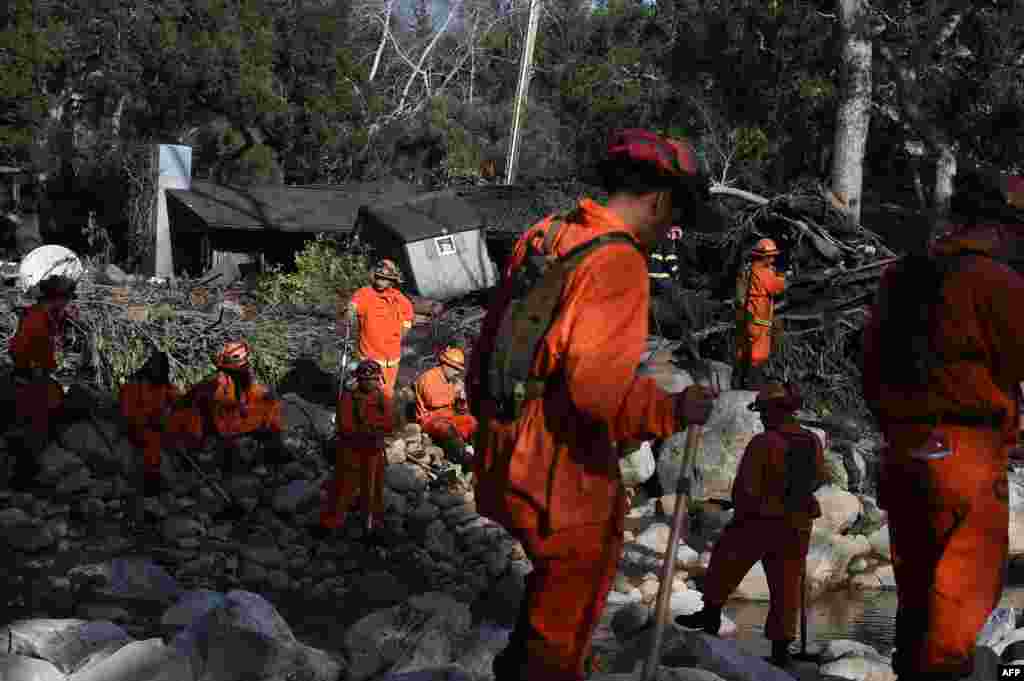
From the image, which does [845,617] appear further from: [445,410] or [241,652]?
[241,652]

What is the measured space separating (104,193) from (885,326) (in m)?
27.8

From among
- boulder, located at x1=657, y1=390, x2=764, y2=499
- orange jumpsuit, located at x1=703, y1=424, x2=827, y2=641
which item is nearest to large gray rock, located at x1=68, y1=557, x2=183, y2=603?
orange jumpsuit, located at x1=703, y1=424, x2=827, y2=641

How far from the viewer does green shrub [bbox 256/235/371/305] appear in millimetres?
16078

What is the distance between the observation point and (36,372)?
30.5 feet

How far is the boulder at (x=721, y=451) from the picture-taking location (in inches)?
451

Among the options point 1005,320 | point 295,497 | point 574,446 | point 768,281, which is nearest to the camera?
point 574,446

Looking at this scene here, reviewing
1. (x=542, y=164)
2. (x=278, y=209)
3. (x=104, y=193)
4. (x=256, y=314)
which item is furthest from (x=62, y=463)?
(x=542, y=164)

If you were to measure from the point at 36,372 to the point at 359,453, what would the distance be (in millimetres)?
2597

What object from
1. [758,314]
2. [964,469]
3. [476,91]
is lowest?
[758,314]

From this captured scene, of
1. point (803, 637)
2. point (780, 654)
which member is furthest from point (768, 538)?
point (803, 637)

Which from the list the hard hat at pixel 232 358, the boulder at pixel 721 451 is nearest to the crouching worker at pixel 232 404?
the hard hat at pixel 232 358

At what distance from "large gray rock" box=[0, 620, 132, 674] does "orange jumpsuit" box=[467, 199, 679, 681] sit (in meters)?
2.44

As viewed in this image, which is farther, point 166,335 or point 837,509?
point 166,335

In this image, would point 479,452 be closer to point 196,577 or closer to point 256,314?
point 196,577
